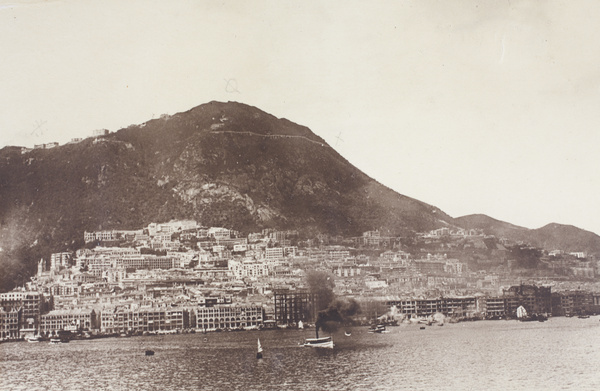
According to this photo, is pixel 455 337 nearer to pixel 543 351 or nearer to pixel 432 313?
pixel 543 351

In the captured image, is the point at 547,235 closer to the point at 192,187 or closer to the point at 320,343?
the point at 320,343

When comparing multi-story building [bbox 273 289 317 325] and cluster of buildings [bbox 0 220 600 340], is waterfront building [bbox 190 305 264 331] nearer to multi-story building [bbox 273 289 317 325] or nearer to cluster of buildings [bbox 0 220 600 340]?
cluster of buildings [bbox 0 220 600 340]

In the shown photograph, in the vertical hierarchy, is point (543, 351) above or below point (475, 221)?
below

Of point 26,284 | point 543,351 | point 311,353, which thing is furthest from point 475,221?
point 26,284

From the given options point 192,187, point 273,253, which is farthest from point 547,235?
point 192,187

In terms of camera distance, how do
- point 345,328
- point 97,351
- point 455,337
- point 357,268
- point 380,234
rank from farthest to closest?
point 380,234 → point 357,268 → point 345,328 → point 455,337 → point 97,351

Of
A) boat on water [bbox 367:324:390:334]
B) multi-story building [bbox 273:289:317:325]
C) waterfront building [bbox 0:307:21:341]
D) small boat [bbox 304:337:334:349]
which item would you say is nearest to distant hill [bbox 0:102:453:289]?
waterfront building [bbox 0:307:21:341]

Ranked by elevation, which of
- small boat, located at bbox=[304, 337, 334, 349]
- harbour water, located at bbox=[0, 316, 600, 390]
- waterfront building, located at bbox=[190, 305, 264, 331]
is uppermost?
waterfront building, located at bbox=[190, 305, 264, 331]
